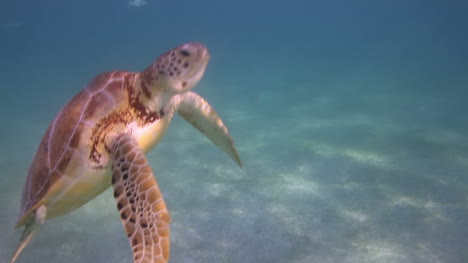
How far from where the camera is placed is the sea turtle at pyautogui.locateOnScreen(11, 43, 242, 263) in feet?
6.00

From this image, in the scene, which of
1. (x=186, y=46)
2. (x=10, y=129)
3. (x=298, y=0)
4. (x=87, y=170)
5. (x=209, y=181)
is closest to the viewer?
(x=87, y=170)

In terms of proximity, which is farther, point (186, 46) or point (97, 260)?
point (97, 260)

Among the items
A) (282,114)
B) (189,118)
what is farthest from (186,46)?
(282,114)

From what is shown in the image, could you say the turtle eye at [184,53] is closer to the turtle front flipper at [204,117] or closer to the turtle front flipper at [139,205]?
the turtle front flipper at [204,117]

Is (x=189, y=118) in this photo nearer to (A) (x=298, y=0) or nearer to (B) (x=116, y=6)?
(B) (x=116, y=6)

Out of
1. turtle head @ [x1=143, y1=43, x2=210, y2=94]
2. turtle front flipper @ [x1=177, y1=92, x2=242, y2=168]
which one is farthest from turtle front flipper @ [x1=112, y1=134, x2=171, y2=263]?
turtle front flipper @ [x1=177, y1=92, x2=242, y2=168]

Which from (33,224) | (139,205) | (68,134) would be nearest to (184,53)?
(68,134)

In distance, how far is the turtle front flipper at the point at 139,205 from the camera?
5.68 feet

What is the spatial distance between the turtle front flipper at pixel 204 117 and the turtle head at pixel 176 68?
1.44ft

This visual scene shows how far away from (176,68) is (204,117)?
32.2 inches

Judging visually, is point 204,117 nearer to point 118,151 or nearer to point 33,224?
point 118,151

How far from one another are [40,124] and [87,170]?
9393mm

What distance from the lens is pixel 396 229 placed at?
3.50 m

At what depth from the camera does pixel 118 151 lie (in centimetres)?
205
